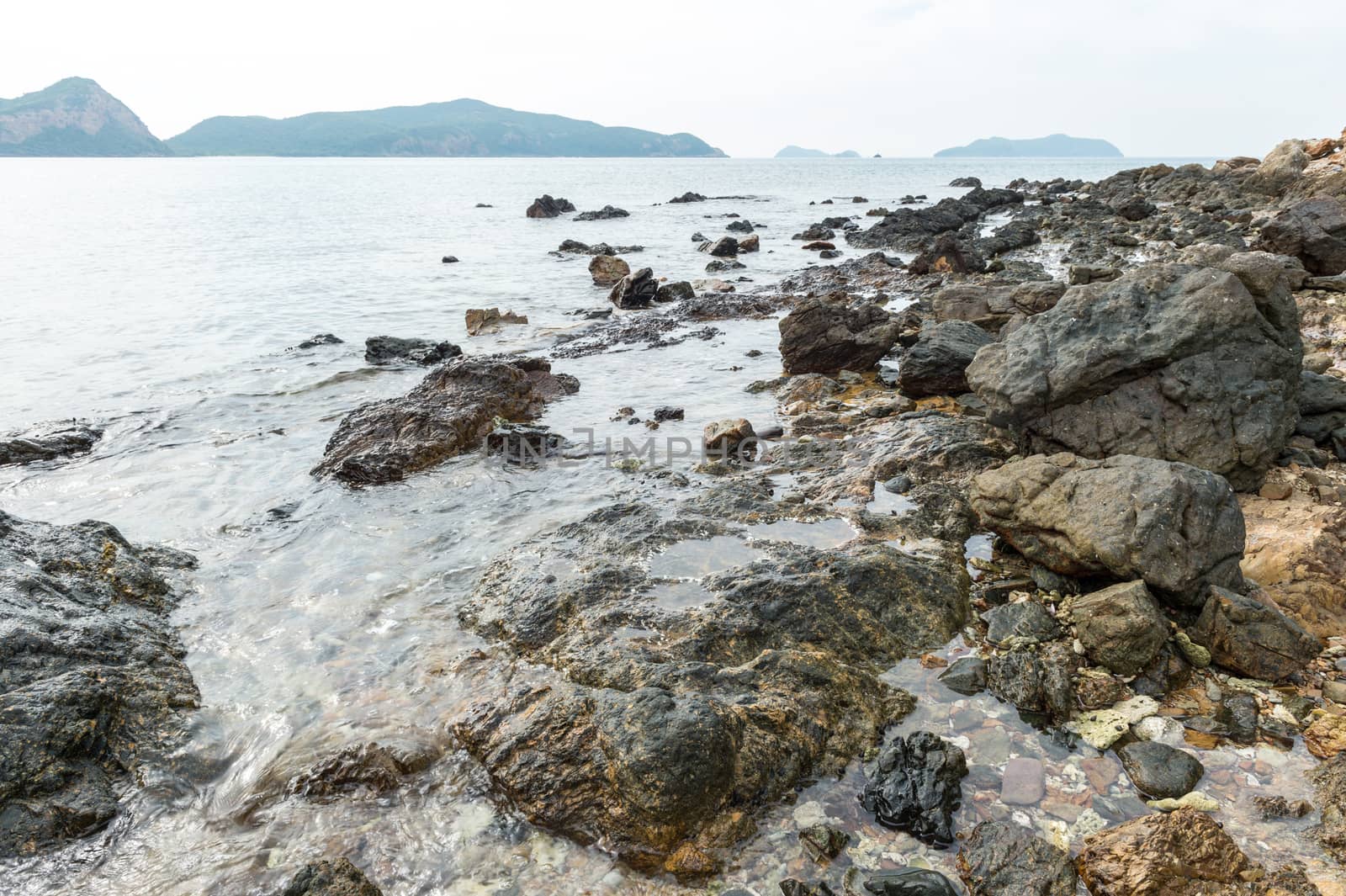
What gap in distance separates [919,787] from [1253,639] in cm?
294

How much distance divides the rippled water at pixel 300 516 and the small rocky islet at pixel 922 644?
9.1 inches

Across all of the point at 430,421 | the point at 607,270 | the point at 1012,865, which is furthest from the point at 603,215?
the point at 1012,865

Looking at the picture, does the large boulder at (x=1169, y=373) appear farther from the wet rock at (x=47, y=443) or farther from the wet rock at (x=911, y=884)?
the wet rock at (x=47, y=443)

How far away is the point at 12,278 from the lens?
2950 cm

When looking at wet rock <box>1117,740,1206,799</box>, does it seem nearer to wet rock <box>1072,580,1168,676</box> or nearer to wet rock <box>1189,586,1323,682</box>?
wet rock <box>1072,580,1168,676</box>

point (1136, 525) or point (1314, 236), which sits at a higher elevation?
point (1314, 236)

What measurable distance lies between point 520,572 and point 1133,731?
5.27m

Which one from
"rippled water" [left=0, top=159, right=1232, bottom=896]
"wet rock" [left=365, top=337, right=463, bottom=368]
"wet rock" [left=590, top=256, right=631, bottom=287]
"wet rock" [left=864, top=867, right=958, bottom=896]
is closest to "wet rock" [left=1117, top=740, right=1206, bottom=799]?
"rippled water" [left=0, top=159, right=1232, bottom=896]

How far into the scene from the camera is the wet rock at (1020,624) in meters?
5.99

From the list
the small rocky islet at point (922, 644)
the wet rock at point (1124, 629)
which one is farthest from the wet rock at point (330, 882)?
the wet rock at point (1124, 629)

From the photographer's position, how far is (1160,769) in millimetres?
4660

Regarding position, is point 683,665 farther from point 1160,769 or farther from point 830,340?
point 830,340

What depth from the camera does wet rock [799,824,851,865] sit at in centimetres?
428

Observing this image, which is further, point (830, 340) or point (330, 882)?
point (830, 340)
